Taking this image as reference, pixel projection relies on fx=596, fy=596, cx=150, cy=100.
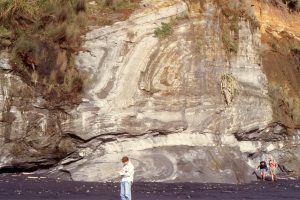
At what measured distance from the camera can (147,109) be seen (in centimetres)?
2458

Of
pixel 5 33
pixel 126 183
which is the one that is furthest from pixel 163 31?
pixel 126 183

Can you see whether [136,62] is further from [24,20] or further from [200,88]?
[24,20]

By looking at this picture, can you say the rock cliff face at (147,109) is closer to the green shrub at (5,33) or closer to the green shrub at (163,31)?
the green shrub at (163,31)

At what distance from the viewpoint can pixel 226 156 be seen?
2508 centimetres

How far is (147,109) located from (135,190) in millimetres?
5228

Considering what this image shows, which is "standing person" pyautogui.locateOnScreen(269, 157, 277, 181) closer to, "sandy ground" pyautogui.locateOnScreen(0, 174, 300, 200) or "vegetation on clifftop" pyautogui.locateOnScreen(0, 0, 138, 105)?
"sandy ground" pyautogui.locateOnScreen(0, 174, 300, 200)

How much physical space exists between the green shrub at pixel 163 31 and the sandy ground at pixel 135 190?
21.7ft

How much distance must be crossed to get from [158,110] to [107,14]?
4.68m

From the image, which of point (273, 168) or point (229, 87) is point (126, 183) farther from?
point (273, 168)

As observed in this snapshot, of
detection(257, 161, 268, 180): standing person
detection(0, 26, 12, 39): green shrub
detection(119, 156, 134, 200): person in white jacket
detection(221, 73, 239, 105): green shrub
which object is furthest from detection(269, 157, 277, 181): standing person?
detection(119, 156, 134, 200): person in white jacket

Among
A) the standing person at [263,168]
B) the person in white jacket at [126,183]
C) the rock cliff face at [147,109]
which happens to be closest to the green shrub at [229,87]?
the rock cliff face at [147,109]

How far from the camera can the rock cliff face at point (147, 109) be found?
77.2ft

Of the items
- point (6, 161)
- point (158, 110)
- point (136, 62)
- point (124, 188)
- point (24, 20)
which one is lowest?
point (124, 188)

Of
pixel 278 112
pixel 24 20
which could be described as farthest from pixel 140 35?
pixel 278 112
